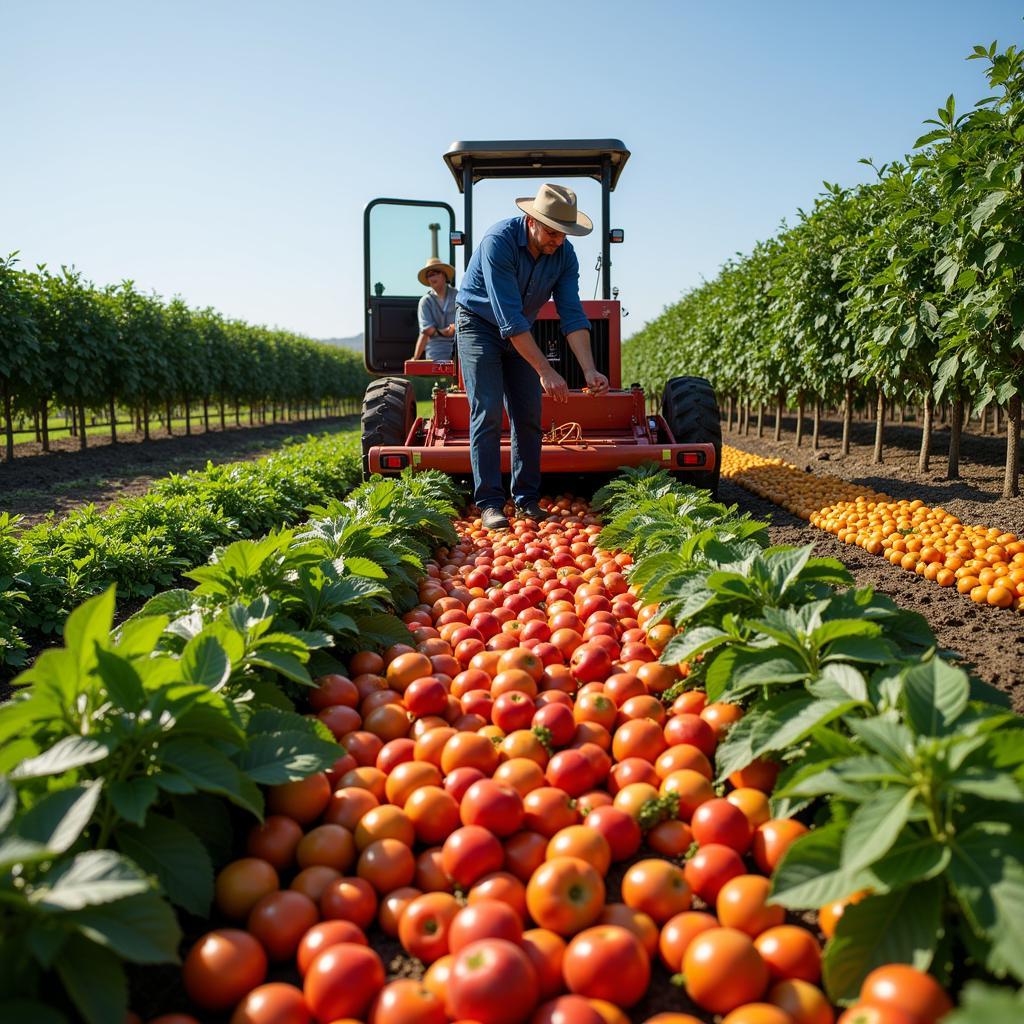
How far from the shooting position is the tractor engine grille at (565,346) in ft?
24.3

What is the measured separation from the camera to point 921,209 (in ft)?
29.3

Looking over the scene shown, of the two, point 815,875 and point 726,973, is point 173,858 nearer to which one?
point 726,973

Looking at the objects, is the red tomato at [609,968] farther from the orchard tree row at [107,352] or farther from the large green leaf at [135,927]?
the orchard tree row at [107,352]

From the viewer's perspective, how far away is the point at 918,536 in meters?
5.90

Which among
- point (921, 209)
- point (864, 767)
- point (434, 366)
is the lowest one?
point (864, 767)

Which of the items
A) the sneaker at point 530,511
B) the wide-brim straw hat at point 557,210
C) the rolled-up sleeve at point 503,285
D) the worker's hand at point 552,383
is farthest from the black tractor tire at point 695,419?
the wide-brim straw hat at point 557,210

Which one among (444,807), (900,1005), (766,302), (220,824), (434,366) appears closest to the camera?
(900,1005)

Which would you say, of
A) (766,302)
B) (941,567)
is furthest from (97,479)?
(766,302)

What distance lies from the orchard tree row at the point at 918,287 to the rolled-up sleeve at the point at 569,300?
3648 mm

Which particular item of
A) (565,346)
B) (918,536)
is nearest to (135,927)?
(918,536)

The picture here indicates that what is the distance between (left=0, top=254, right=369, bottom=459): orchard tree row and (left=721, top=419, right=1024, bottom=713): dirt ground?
12977 mm

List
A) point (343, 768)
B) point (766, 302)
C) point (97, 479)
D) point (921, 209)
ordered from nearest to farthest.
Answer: point (343, 768) < point (921, 209) < point (97, 479) < point (766, 302)

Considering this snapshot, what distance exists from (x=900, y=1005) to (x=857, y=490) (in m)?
7.94

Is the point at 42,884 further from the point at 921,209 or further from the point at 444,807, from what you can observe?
the point at 921,209
